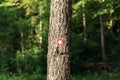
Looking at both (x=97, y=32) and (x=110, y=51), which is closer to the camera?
(x=110, y=51)

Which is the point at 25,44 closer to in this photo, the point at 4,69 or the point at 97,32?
the point at 97,32

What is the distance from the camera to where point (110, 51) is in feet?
84.5

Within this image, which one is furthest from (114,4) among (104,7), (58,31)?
(58,31)

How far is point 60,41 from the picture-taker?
21.3 feet

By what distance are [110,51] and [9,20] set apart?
9.95 m

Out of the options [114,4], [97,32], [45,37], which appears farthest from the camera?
[97,32]

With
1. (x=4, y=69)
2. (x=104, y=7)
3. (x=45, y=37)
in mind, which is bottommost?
(x=4, y=69)

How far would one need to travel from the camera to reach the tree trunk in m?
6.48

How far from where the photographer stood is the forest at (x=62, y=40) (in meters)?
6.52

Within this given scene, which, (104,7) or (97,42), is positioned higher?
(104,7)

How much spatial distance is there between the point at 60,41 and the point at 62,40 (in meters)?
0.04

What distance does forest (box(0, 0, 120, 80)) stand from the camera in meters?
6.52

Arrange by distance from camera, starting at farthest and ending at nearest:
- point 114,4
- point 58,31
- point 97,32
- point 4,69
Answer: point 97,32 < point 4,69 < point 114,4 < point 58,31

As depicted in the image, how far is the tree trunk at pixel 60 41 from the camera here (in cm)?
648
